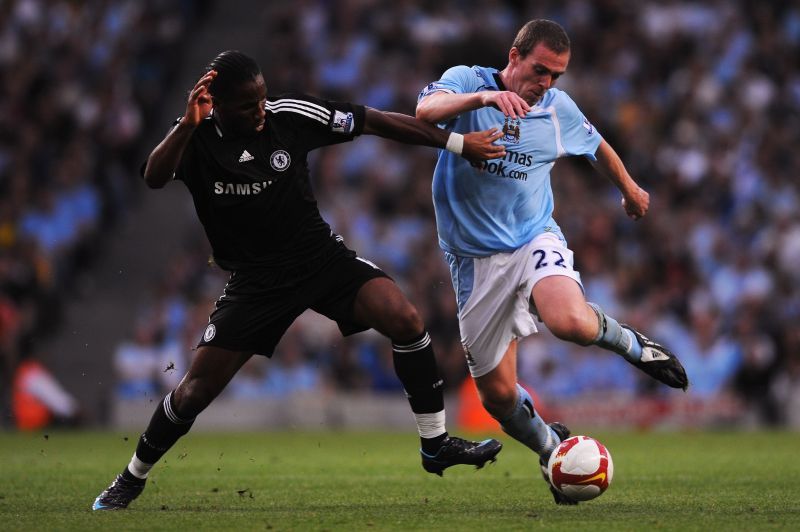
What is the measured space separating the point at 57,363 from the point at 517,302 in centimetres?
1259

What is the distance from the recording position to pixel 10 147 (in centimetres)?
2042

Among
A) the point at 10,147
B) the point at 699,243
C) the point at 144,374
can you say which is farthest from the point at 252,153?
the point at 10,147

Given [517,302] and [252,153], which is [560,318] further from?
[252,153]

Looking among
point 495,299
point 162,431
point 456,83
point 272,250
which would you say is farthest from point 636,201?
point 162,431

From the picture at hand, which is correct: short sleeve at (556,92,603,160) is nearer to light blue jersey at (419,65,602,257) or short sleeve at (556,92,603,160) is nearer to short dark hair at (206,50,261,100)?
light blue jersey at (419,65,602,257)

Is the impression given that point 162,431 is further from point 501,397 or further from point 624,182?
point 624,182

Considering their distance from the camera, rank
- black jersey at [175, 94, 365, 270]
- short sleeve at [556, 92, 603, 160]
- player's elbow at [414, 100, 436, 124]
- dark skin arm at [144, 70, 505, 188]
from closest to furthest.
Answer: dark skin arm at [144, 70, 505, 188], black jersey at [175, 94, 365, 270], player's elbow at [414, 100, 436, 124], short sleeve at [556, 92, 603, 160]

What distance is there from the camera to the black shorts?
7848 mm

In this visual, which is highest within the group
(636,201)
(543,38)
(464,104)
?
(543,38)

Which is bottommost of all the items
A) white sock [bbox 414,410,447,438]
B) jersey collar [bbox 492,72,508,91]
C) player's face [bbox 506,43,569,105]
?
white sock [bbox 414,410,447,438]

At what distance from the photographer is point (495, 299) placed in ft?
27.6

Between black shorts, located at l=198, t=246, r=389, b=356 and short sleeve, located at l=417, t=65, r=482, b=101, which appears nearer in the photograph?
black shorts, located at l=198, t=246, r=389, b=356

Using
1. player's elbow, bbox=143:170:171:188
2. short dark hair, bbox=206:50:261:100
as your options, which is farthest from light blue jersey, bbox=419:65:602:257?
player's elbow, bbox=143:170:171:188

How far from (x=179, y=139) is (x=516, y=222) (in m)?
2.21
